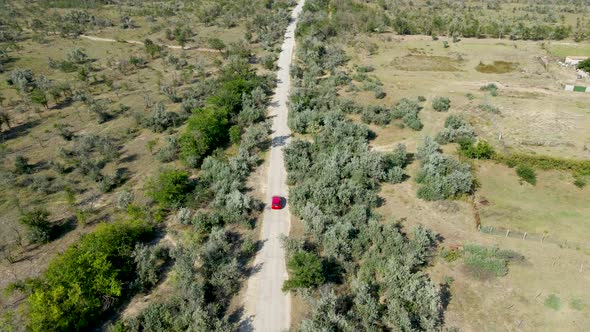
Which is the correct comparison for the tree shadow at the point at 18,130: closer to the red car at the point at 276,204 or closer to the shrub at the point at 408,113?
the red car at the point at 276,204

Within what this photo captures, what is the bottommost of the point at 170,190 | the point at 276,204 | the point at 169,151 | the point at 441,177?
the point at 276,204

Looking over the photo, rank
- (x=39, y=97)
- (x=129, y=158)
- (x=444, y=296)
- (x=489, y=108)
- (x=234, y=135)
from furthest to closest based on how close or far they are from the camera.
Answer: (x=489, y=108) < (x=39, y=97) < (x=234, y=135) < (x=129, y=158) < (x=444, y=296)

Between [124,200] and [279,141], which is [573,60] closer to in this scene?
[279,141]

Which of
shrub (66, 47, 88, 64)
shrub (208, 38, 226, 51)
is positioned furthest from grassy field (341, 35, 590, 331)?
shrub (66, 47, 88, 64)

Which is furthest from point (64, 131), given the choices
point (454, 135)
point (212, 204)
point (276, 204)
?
point (454, 135)

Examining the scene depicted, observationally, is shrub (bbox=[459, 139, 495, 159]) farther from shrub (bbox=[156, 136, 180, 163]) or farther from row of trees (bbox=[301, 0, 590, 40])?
row of trees (bbox=[301, 0, 590, 40])

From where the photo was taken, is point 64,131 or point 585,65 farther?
point 585,65

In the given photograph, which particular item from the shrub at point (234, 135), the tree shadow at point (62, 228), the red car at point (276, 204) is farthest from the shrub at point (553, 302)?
the tree shadow at point (62, 228)

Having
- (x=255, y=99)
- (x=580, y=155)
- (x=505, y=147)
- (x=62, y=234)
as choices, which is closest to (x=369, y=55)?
(x=255, y=99)
